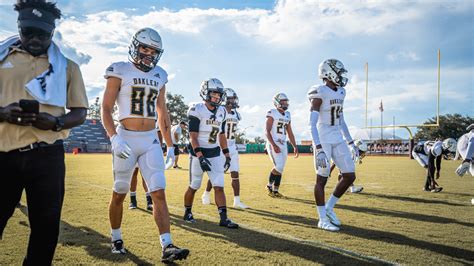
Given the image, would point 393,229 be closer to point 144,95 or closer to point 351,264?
point 351,264

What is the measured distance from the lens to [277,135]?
10.5 metres

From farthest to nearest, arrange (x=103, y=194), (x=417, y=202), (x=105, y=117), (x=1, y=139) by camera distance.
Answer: (x=103, y=194), (x=417, y=202), (x=105, y=117), (x=1, y=139)

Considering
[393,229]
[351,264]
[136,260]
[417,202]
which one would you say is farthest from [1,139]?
[417,202]

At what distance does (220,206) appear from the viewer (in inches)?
250

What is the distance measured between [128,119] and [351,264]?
2979 millimetres

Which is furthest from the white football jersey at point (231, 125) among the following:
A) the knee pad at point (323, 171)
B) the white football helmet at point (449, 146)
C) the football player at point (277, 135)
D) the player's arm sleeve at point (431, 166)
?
the white football helmet at point (449, 146)

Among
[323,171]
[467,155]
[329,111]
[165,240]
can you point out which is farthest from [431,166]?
[165,240]

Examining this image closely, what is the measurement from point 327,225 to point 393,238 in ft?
3.21

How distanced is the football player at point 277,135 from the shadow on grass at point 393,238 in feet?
9.82

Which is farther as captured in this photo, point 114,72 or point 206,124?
point 206,124

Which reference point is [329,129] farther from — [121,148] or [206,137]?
[121,148]

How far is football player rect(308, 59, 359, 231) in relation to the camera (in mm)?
6398

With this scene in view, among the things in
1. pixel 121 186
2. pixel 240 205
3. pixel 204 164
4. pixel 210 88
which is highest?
pixel 210 88

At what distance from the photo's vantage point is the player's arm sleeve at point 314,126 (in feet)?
20.8
